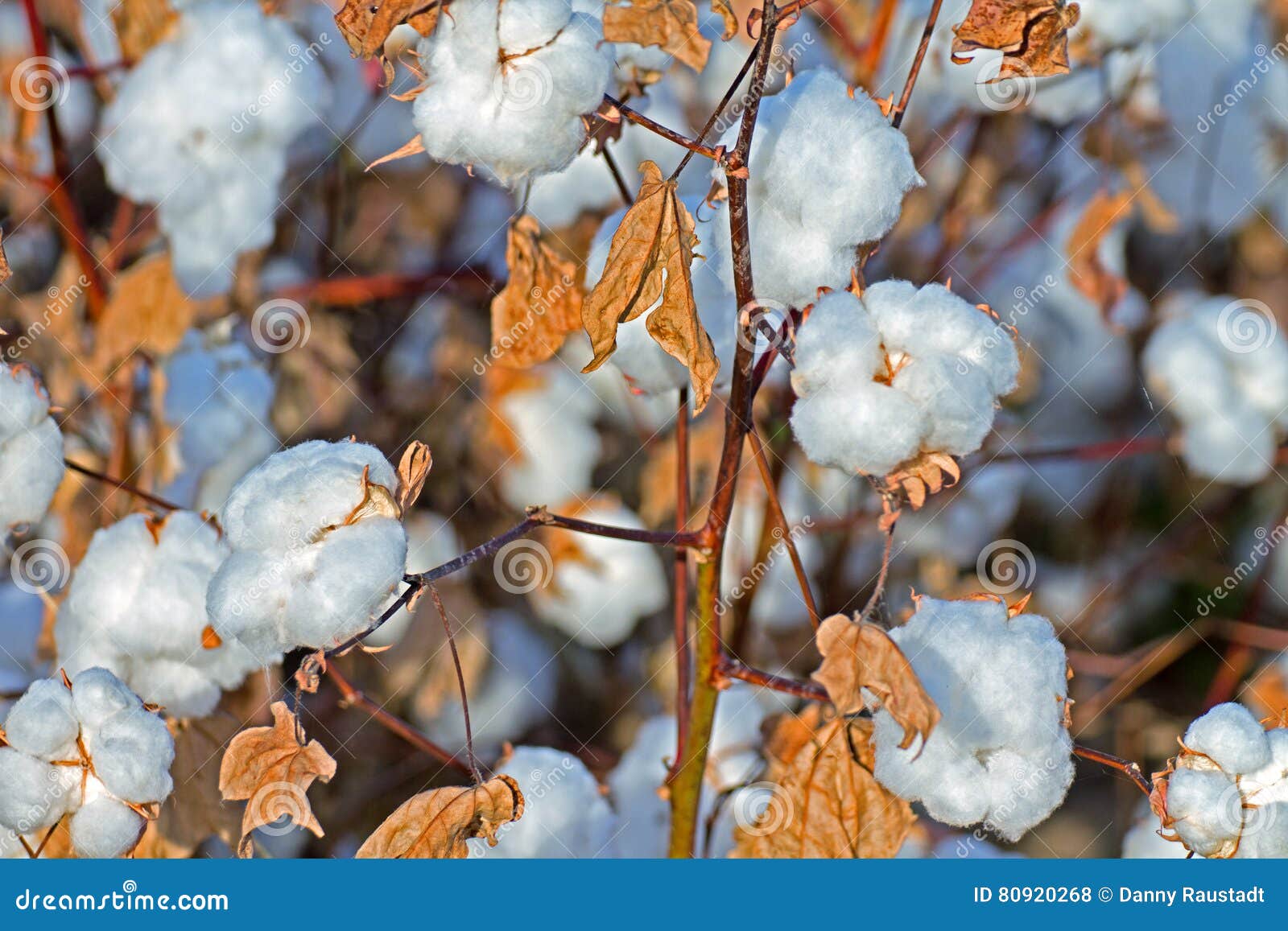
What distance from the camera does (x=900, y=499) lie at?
0.68 m

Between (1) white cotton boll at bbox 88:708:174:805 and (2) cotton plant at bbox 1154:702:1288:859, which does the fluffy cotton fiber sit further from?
(1) white cotton boll at bbox 88:708:174:805

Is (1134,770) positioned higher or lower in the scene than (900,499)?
lower

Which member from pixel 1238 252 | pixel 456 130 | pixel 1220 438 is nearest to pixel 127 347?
pixel 456 130

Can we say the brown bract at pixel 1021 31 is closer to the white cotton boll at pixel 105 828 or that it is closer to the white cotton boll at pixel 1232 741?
the white cotton boll at pixel 1232 741

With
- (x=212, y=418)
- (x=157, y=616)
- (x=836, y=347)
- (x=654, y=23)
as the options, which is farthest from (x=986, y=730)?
(x=212, y=418)

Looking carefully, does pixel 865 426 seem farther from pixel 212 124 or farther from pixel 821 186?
pixel 212 124

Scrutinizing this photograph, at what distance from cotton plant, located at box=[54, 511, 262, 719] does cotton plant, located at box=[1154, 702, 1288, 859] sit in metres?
0.64

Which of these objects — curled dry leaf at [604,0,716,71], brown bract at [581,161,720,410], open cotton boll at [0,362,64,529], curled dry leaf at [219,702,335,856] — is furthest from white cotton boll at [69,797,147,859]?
curled dry leaf at [604,0,716,71]

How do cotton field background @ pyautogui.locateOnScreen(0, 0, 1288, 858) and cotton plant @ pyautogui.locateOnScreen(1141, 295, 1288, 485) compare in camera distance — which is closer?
cotton field background @ pyautogui.locateOnScreen(0, 0, 1288, 858)

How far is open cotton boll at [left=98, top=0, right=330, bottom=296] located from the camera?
3.65 feet

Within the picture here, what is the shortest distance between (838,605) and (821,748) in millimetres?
658

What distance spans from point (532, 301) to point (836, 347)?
1.01ft

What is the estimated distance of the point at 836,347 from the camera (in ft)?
2.06

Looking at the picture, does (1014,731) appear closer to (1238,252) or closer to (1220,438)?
(1220,438)
